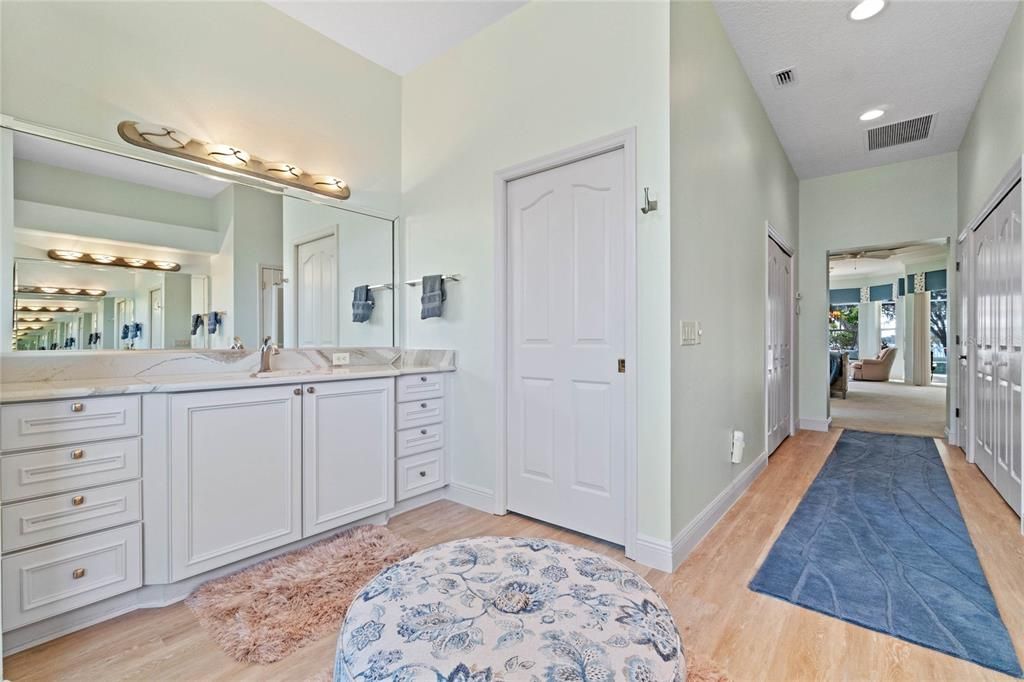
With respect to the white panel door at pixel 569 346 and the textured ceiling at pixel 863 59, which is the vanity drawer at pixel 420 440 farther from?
the textured ceiling at pixel 863 59

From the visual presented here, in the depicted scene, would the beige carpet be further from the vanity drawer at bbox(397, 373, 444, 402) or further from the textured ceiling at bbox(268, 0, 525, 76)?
the textured ceiling at bbox(268, 0, 525, 76)

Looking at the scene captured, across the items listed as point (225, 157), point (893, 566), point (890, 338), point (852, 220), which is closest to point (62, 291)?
point (225, 157)

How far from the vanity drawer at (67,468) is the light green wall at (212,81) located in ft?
4.69

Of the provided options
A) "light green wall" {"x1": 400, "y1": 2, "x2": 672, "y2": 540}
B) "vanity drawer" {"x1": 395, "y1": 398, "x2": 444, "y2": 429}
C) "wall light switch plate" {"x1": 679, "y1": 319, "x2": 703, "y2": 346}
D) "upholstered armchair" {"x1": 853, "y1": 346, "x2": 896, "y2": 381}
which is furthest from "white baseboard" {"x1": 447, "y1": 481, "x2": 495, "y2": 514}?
"upholstered armchair" {"x1": 853, "y1": 346, "x2": 896, "y2": 381}

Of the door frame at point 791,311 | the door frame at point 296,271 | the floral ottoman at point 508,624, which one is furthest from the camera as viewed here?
the door frame at point 791,311

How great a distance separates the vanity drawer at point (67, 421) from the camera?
149 cm

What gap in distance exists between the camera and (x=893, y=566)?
82.4 inches

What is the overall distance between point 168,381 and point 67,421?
343 millimetres

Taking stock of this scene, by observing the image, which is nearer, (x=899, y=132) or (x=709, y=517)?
(x=709, y=517)

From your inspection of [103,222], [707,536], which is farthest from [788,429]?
[103,222]

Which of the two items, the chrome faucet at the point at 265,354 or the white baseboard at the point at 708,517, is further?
the chrome faucet at the point at 265,354

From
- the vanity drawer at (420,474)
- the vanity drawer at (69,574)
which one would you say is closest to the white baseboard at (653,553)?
the vanity drawer at (420,474)

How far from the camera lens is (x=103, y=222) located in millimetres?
2080

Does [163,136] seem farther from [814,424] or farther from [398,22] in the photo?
[814,424]
